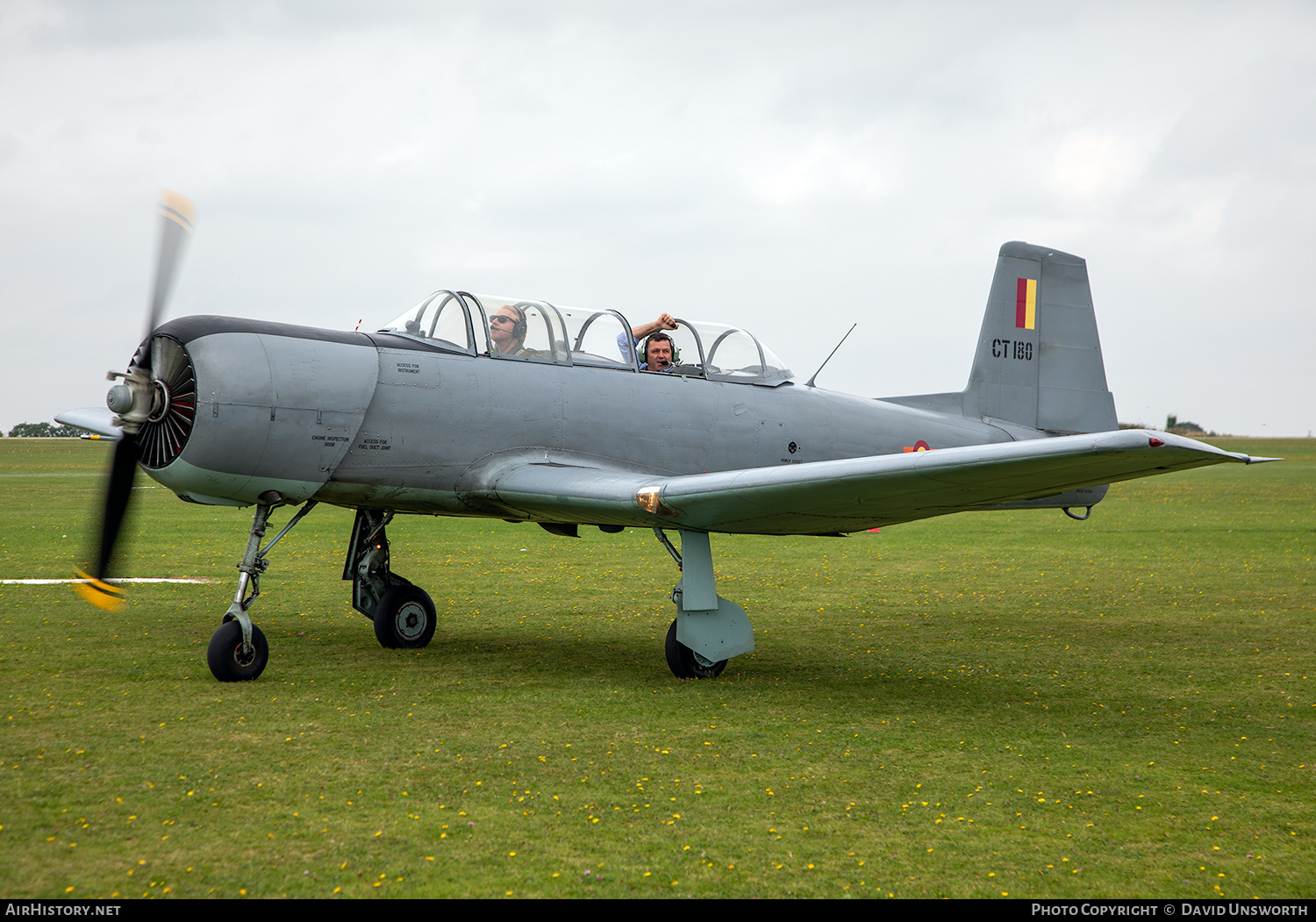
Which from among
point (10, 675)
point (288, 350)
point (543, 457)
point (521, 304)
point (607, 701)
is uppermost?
point (521, 304)

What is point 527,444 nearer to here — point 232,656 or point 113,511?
point 232,656

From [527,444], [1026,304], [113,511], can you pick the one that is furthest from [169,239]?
[1026,304]

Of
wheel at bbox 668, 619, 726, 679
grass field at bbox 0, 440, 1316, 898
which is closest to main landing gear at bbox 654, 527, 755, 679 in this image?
wheel at bbox 668, 619, 726, 679

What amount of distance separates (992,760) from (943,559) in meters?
10.6

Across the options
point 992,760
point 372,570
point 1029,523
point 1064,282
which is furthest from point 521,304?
point 1029,523

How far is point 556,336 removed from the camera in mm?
8500

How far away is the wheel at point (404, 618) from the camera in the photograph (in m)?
8.52

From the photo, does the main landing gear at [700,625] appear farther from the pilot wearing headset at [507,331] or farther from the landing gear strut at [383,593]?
the landing gear strut at [383,593]

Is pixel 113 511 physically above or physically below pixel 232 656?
above

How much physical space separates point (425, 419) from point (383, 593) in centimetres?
195

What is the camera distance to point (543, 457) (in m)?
8.16

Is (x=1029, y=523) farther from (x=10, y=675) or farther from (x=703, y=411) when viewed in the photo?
(x=10, y=675)

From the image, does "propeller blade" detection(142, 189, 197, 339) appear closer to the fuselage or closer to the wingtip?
the fuselage

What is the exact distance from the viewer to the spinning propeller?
273 inches
